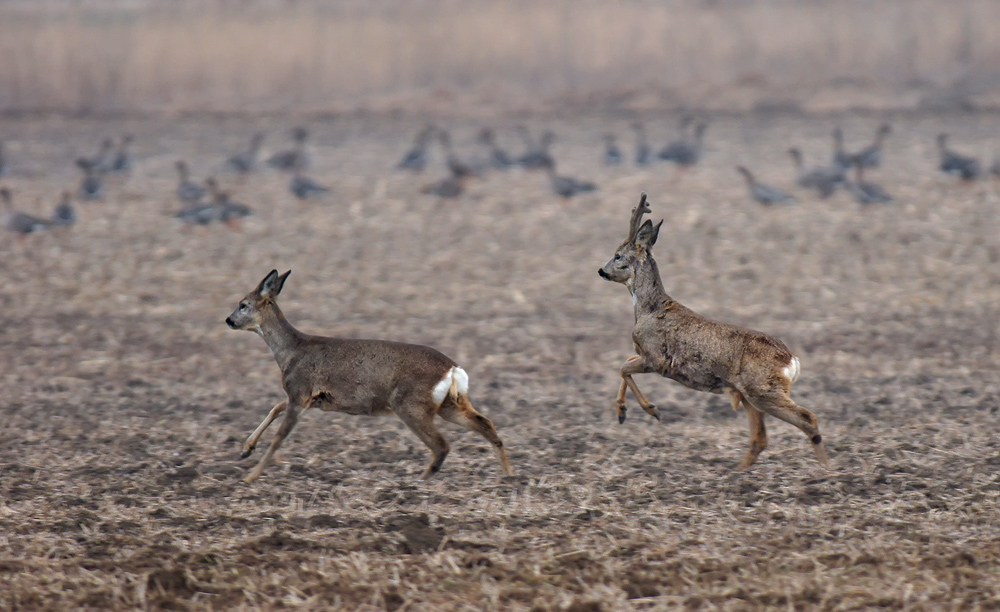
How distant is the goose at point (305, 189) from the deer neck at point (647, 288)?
12.4m

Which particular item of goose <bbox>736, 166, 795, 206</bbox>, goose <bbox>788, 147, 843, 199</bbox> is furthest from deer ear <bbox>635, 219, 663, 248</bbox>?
goose <bbox>788, 147, 843, 199</bbox>

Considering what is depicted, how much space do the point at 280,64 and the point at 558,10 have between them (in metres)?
8.83

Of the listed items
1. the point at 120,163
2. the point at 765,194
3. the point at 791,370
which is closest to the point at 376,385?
the point at 791,370

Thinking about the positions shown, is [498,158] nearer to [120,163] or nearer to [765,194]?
[765,194]

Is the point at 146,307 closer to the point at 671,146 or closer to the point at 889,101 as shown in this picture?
the point at 671,146

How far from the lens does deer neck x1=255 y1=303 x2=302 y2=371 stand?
30.2 ft

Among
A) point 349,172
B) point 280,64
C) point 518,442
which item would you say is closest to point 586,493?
point 518,442

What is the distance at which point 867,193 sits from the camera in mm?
19688

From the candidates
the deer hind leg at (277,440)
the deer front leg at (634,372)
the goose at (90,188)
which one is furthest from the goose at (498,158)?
the deer hind leg at (277,440)

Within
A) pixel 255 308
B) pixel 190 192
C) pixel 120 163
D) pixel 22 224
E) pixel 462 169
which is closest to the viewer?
pixel 255 308

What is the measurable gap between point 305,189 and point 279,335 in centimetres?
1184

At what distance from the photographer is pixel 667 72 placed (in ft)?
107

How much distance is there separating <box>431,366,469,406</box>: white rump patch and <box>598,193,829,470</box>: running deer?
1216mm

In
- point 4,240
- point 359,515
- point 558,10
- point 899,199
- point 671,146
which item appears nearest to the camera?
point 359,515
